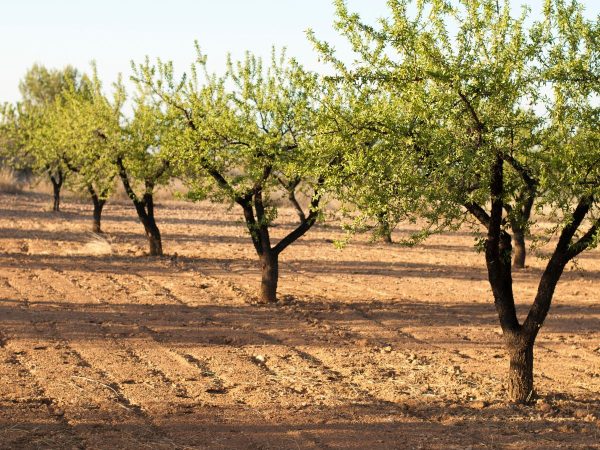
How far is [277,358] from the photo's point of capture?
12773 mm

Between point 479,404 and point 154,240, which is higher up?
point 154,240

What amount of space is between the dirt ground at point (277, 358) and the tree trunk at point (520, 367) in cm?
21

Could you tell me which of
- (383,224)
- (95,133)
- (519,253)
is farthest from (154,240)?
(383,224)

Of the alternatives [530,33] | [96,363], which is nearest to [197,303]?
[96,363]

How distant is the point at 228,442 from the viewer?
8.77 meters

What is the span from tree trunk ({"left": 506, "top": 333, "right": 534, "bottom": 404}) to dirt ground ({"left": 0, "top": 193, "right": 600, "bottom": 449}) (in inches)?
8.4

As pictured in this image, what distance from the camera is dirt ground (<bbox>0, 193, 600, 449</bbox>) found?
9227 millimetres

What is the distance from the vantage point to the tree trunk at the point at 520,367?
10.5 metres

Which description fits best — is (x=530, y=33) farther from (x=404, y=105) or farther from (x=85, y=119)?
(x=85, y=119)

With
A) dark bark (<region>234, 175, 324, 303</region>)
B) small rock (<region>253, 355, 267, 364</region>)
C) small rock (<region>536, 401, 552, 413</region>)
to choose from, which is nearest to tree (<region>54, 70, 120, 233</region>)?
dark bark (<region>234, 175, 324, 303</region>)

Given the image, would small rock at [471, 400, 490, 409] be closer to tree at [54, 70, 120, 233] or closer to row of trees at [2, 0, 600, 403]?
row of trees at [2, 0, 600, 403]

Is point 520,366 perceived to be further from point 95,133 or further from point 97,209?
point 97,209

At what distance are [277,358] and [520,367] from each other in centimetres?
364

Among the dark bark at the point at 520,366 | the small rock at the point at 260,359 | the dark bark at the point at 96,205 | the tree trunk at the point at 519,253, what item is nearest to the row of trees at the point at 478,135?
the dark bark at the point at 520,366
